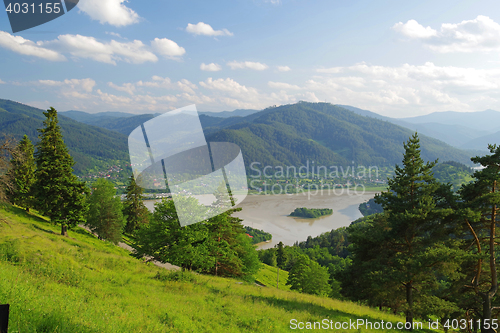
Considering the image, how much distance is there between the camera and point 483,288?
1377 centimetres

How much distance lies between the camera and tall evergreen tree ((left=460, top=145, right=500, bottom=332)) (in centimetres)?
1155

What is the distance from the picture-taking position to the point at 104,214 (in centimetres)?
3091

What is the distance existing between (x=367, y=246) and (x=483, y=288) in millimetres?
5915

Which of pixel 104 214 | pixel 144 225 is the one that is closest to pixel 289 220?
pixel 104 214

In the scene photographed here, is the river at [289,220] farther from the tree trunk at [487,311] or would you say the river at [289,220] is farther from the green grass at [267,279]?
the tree trunk at [487,311]

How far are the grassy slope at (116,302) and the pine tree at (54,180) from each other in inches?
519

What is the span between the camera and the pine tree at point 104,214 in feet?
99.8

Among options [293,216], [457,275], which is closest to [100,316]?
[457,275]

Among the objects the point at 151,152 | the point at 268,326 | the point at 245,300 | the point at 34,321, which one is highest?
the point at 151,152

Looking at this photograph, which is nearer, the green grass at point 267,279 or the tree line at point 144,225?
the tree line at point 144,225

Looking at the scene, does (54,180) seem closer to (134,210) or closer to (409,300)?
(134,210)

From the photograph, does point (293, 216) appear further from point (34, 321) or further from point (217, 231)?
point (34, 321)

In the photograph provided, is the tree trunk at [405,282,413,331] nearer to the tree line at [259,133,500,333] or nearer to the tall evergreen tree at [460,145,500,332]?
the tree line at [259,133,500,333]

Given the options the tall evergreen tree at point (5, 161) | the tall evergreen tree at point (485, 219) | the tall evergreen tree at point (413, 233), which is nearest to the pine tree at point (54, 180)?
the tall evergreen tree at point (5, 161)
